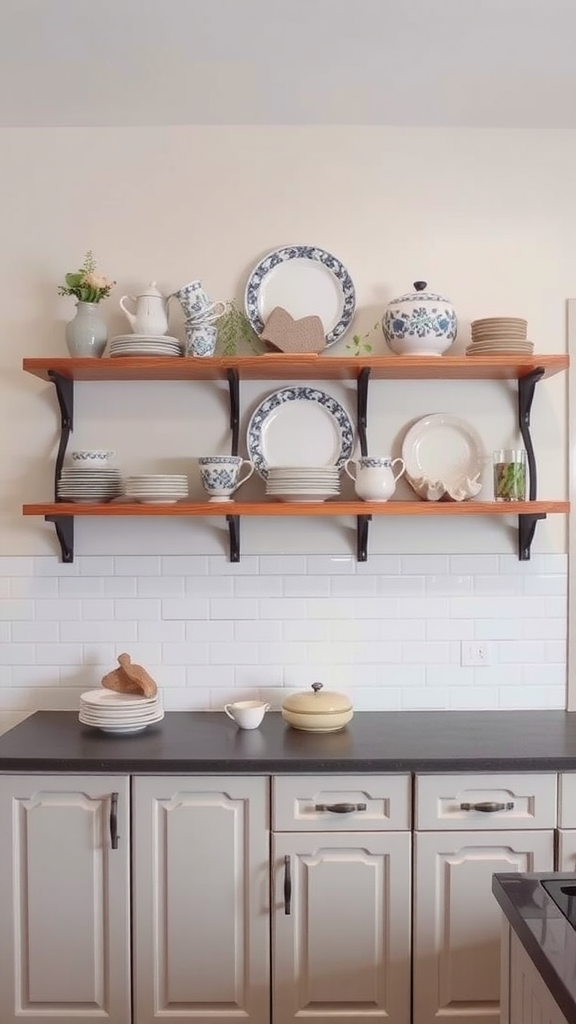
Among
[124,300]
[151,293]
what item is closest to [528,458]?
[151,293]

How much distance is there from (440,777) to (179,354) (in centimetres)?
136

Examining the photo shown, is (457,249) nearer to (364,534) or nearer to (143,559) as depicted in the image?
(364,534)

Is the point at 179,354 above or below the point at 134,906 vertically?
above

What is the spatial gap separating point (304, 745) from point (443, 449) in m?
0.99

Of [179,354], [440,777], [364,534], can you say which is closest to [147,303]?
[179,354]

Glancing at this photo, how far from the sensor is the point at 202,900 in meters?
2.11

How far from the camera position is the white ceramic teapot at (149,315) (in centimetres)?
243

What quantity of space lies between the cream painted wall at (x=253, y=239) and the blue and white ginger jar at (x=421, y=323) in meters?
0.17

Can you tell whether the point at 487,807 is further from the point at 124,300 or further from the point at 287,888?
the point at 124,300

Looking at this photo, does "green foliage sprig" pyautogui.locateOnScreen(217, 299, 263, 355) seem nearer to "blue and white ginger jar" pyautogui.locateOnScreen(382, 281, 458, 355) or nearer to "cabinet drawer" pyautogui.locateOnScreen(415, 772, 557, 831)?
"blue and white ginger jar" pyautogui.locateOnScreen(382, 281, 458, 355)

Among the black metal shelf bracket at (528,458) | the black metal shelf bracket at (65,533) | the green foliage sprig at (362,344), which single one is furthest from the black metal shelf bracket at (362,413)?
the black metal shelf bracket at (65,533)

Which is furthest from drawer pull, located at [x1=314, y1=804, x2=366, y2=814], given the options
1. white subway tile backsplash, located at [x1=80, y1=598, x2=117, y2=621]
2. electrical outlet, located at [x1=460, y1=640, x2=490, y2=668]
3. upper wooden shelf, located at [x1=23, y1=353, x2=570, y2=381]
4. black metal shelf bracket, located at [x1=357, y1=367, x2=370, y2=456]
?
upper wooden shelf, located at [x1=23, y1=353, x2=570, y2=381]

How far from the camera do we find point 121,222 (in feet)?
8.52

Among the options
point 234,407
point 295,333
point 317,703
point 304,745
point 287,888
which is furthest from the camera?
point 234,407
